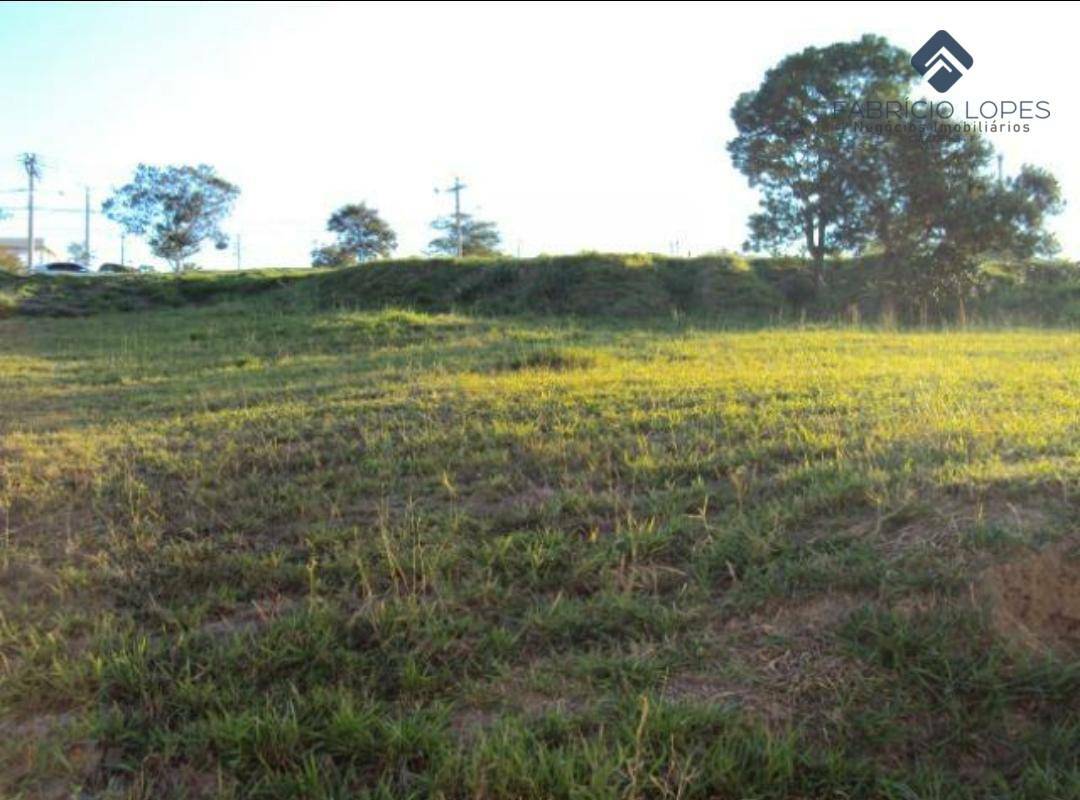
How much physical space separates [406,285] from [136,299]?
6648mm

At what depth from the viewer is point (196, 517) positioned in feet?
14.3

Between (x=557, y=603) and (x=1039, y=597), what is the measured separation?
1.67m

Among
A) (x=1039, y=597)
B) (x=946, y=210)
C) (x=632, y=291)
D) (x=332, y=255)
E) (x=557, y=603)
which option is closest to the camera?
(x=1039, y=597)

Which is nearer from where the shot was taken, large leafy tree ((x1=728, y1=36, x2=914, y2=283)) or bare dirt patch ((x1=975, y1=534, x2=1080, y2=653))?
bare dirt patch ((x1=975, y1=534, x2=1080, y2=653))

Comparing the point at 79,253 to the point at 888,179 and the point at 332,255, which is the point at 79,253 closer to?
the point at 332,255

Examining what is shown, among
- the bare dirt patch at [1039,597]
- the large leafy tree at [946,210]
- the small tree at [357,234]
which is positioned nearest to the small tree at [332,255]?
the small tree at [357,234]

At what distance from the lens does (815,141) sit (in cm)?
1836

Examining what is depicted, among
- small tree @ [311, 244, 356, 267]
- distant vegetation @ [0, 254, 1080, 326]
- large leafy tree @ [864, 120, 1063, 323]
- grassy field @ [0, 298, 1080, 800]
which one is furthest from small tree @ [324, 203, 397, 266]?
grassy field @ [0, 298, 1080, 800]

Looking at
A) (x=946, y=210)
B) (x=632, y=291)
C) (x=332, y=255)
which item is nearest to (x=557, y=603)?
(x=632, y=291)

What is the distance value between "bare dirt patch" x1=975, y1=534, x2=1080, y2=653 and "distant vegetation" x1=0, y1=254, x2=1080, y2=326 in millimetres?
13970

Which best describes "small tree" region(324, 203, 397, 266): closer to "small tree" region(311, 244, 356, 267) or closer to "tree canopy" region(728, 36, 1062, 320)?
"small tree" region(311, 244, 356, 267)

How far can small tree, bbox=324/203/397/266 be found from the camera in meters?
39.1

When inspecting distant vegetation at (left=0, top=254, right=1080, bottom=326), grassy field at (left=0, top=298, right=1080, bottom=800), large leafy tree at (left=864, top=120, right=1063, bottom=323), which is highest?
large leafy tree at (left=864, top=120, right=1063, bottom=323)

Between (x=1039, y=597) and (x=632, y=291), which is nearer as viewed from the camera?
(x=1039, y=597)
